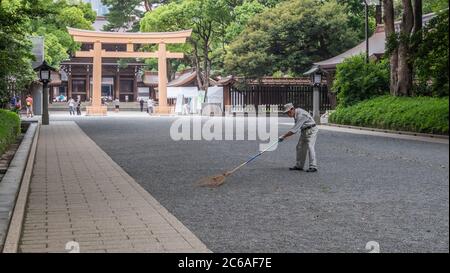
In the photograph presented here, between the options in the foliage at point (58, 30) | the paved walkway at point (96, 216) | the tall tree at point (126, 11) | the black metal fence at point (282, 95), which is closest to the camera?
the paved walkway at point (96, 216)

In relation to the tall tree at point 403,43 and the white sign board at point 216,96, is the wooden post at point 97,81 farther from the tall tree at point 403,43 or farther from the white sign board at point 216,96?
the tall tree at point 403,43

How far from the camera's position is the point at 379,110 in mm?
24031

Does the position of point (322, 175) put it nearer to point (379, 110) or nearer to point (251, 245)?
point (251, 245)

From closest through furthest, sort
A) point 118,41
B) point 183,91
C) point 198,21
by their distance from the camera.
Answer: point 118,41
point 198,21
point 183,91

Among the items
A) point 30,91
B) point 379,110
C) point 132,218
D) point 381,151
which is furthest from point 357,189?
point 30,91

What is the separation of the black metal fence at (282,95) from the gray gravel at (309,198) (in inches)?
1014

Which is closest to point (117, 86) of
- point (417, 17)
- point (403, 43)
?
point (417, 17)

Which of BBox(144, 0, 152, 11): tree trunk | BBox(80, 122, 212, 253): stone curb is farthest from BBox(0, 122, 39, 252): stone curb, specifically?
BBox(144, 0, 152, 11): tree trunk

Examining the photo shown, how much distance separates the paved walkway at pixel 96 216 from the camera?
4672 mm

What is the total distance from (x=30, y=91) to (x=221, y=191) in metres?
41.5

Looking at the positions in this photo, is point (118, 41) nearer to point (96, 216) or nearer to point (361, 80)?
point (361, 80)

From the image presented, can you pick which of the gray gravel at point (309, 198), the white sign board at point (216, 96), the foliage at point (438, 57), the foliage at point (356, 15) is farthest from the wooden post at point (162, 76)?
the gray gravel at point (309, 198)

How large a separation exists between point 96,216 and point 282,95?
36.5 meters

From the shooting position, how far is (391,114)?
22.5 metres
